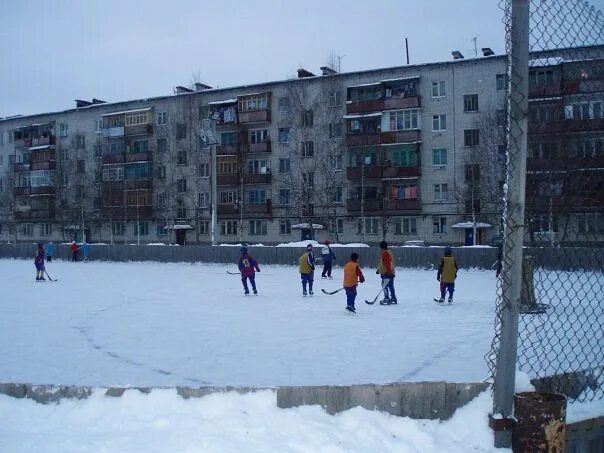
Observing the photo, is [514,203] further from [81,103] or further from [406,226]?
[81,103]

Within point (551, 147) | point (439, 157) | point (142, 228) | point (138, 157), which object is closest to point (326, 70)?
point (439, 157)

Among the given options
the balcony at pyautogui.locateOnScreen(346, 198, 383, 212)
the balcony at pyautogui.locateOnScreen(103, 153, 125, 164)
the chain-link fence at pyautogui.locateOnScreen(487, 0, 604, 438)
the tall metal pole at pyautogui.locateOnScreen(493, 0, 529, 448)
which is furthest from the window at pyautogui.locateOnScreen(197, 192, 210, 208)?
the tall metal pole at pyautogui.locateOnScreen(493, 0, 529, 448)

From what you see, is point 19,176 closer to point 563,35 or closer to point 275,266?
point 275,266

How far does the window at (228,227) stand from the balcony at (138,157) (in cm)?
973

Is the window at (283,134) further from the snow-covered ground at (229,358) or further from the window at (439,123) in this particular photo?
the snow-covered ground at (229,358)

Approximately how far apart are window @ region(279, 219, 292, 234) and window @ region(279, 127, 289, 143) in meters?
→ 6.53

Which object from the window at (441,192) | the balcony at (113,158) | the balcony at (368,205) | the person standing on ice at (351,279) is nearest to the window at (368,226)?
the balcony at (368,205)

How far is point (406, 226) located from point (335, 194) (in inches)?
231

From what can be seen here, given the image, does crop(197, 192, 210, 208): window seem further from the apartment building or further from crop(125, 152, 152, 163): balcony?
crop(125, 152, 152, 163): balcony

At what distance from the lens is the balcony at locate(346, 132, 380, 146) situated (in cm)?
4206

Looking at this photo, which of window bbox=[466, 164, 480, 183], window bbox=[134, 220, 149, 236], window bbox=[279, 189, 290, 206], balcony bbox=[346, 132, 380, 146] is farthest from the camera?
window bbox=[134, 220, 149, 236]

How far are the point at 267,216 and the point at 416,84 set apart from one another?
15.3 metres

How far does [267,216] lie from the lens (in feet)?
149

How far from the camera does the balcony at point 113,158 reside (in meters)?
51.9
